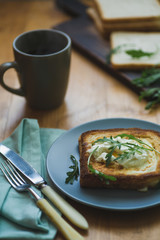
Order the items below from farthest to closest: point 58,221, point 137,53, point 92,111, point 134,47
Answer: point 134,47
point 137,53
point 92,111
point 58,221

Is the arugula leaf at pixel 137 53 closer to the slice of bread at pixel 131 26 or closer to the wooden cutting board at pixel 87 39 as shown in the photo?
the wooden cutting board at pixel 87 39

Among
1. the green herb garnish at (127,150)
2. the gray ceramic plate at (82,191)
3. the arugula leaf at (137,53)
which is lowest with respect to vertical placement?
the arugula leaf at (137,53)

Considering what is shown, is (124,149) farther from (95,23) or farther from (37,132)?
(95,23)

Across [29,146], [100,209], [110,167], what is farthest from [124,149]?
[29,146]

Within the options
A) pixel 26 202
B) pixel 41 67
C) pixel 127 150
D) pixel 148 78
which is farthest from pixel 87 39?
pixel 26 202

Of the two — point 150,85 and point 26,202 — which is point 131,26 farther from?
point 26,202

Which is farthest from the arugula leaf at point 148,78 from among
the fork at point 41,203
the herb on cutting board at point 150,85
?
the fork at point 41,203
